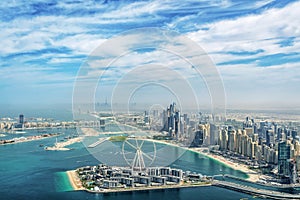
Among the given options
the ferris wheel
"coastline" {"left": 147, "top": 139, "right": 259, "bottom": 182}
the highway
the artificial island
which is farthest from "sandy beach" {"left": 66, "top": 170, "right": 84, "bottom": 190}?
the highway

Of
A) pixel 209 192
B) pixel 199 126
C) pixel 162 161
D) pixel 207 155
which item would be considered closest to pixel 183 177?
pixel 209 192

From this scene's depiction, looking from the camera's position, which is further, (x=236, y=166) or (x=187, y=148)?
(x=187, y=148)

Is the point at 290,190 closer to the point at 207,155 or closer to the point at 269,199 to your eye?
the point at 269,199

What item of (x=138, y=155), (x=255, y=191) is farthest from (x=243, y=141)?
(x=138, y=155)

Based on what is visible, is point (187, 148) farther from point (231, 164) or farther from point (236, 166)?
point (236, 166)

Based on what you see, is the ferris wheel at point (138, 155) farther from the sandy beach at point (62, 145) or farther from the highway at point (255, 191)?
the sandy beach at point (62, 145)

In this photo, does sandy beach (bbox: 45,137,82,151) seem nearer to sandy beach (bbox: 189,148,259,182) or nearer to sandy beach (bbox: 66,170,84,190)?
sandy beach (bbox: 66,170,84,190)
